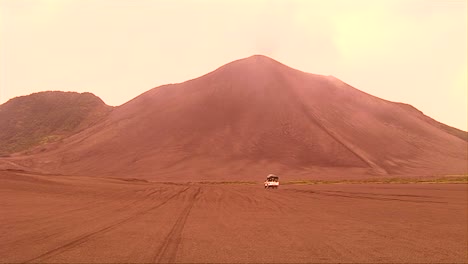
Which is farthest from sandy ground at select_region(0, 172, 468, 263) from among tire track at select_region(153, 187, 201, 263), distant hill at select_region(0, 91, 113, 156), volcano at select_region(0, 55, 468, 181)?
distant hill at select_region(0, 91, 113, 156)

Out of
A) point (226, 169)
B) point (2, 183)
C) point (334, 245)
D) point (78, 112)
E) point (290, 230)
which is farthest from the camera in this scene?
point (78, 112)

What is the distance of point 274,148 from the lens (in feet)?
400

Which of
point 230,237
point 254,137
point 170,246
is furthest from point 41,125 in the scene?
point 170,246

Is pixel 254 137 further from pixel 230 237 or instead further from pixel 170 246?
pixel 170 246

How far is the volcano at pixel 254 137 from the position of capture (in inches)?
4326

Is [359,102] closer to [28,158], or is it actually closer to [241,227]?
[28,158]

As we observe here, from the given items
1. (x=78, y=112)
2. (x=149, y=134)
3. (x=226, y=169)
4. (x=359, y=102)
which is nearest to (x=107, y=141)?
(x=149, y=134)

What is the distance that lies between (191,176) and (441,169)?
203 feet

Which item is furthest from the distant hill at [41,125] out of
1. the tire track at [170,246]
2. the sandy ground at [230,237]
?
the tire track at [170,246]

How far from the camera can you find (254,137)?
422 ft

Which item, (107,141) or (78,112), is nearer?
(107,141)

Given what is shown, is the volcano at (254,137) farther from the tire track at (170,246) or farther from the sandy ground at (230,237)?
the tire track at (170,246)

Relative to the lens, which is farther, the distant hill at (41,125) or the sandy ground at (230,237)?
the distant hill at (41,125)

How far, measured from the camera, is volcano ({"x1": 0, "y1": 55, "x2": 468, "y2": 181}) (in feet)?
360
